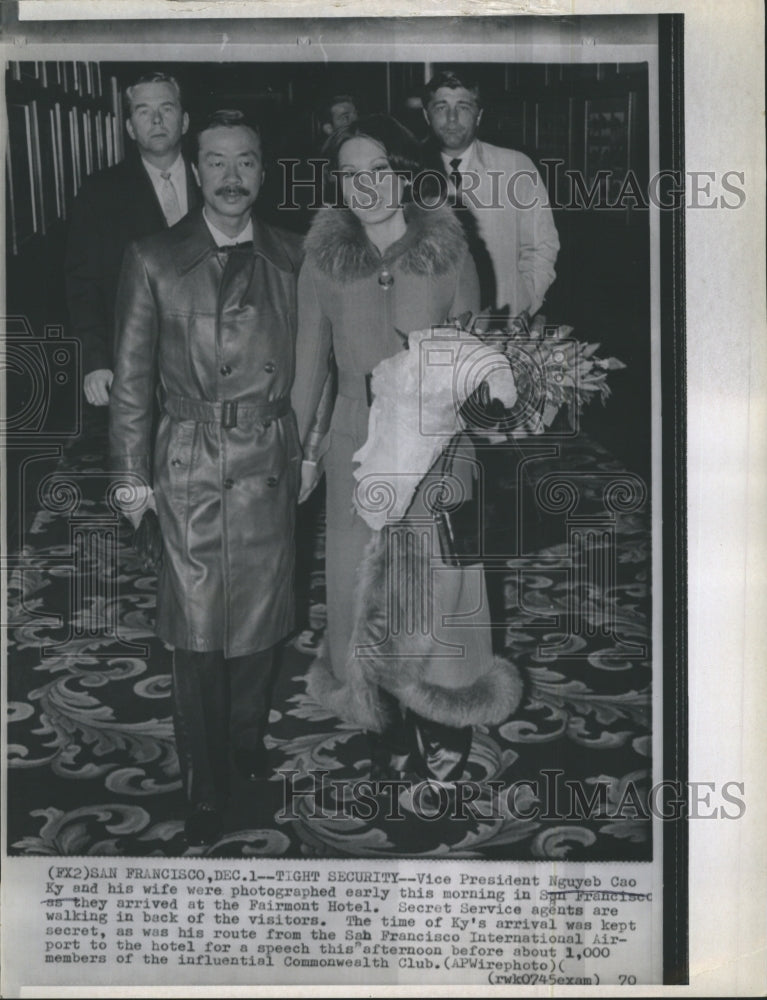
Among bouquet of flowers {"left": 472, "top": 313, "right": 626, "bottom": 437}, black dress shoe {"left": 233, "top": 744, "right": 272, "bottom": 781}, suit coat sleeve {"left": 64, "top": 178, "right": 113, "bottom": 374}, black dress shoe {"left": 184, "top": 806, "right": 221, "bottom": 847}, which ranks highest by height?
suit coat sleeve {"left": 64, "top": 178, "right": 113, "bottom": 374}

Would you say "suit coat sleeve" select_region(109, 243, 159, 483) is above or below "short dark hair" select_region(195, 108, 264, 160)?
below

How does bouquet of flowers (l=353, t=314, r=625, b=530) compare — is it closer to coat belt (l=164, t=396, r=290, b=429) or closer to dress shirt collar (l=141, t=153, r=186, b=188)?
coat belt (l=164, t=396, r=290, b=429)

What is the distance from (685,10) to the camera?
224 centimetres

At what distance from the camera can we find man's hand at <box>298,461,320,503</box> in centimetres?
225

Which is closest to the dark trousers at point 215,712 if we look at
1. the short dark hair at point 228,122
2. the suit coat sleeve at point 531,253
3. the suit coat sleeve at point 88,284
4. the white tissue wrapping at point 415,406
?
the white tissue wrapping at point 415,406

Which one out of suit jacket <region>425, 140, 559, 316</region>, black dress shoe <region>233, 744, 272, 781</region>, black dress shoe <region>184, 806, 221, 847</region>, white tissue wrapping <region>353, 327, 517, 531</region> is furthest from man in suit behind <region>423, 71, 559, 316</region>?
black dress shoe <region>184, 806, 221, 847</region>

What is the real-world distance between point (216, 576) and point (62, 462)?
1.20ft

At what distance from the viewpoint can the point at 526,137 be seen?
2.22m

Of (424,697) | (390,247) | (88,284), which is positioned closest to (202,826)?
(424,697)

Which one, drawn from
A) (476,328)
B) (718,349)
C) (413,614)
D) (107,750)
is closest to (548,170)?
(476,328)

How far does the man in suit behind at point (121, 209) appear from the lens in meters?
2.23

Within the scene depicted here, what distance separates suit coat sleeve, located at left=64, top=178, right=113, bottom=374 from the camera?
224cm

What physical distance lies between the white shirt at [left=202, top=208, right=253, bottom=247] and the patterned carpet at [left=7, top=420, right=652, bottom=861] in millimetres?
453

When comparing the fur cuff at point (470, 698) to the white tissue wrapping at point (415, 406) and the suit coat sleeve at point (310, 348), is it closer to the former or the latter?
the white tissue wrapping at point (415, 406)
